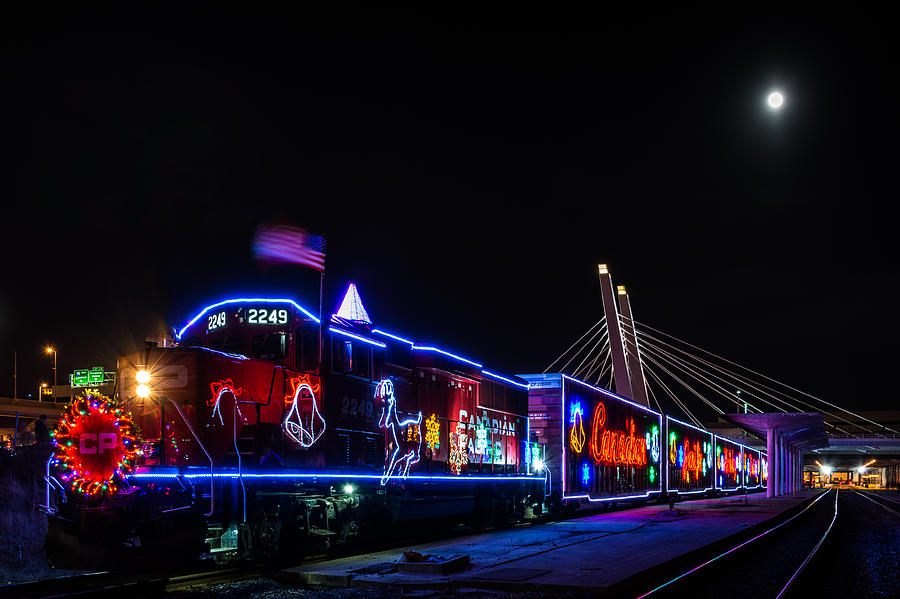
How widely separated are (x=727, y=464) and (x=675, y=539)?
129ft

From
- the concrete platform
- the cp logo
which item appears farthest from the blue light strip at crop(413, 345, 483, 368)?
the cp logo

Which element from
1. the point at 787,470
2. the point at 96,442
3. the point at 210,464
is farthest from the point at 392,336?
the point at 787,470

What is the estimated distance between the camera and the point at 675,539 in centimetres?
1565

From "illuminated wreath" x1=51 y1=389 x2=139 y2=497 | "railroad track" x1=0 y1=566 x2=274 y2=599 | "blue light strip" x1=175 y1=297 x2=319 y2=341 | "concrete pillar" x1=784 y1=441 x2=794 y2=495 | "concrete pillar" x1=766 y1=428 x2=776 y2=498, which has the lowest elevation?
"concrete pillar" x1=784 y1=441 x2=794 y2=495

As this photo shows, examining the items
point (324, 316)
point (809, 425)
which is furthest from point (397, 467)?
point (809, 425)

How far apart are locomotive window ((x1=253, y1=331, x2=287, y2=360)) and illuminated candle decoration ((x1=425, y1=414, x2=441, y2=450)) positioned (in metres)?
4.88

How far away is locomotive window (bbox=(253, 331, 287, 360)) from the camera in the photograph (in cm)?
1258

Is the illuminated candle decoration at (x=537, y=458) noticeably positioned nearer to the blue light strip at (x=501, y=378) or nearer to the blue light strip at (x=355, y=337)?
the blue light strip at (x=501, y=378)

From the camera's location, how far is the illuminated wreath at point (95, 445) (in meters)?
10.6

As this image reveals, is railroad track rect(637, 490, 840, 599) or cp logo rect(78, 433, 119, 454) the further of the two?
railroad track rect(637, 490, 840, 599)

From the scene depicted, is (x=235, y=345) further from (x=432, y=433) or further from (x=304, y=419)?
(x=432, y=433)

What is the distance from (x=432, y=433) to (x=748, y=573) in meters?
6.47

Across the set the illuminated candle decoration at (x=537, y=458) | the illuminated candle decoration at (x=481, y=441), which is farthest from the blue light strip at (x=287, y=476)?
the illuminated candle decoration at (x=537, y=458)

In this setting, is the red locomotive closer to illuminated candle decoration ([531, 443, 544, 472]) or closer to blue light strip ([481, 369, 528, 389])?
blue light strip ([481, 369, 528, 389])
